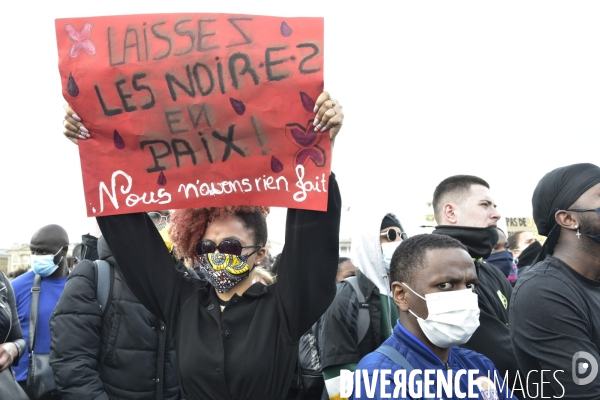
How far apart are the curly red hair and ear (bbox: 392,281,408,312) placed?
0.73m

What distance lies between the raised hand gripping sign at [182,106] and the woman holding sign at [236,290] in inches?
5.4

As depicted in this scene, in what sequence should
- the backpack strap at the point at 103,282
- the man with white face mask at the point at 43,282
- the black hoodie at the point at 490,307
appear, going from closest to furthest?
the black hoodie at the point at 490,307, the backpack strap at the point at 103,282, the man with white face mask at the point at 43,282

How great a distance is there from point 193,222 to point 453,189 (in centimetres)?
261

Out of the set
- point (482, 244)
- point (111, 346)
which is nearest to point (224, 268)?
point (111, 346)

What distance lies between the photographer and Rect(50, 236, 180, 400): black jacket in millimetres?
4191

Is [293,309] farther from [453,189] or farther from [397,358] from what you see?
[453,189]

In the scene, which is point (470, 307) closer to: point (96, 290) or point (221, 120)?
point (221, 120)

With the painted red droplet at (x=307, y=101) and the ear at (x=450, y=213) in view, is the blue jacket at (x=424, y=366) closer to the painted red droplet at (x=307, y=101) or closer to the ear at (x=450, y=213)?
the painted red droplet at (x=307, y=101)

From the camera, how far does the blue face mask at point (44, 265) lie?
650 centimetres

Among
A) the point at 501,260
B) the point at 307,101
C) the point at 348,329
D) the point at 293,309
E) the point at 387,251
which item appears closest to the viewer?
the point at 293,309

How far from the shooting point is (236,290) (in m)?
3.10

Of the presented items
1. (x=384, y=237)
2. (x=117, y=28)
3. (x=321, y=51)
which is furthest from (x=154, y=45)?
(x=384, y=237)

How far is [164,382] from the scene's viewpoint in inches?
173

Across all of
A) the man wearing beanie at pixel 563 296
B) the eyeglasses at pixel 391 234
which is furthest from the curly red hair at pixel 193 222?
the eyeglasses at pixel 391 234
